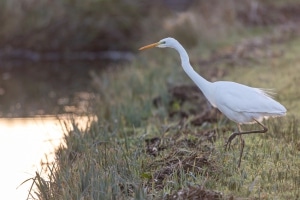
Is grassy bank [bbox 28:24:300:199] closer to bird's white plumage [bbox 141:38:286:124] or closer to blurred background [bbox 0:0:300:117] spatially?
bird's white plumage [bbox 141:38:286:124]

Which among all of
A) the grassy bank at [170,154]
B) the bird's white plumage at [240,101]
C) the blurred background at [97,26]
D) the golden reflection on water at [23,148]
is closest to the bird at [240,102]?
the bird's white plumage at [240,101]

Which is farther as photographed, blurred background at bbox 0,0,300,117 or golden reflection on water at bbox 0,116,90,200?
blurred background at bbox 0,0,300,117

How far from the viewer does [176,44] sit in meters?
8.32

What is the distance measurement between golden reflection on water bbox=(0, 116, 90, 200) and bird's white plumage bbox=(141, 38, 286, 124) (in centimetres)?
242

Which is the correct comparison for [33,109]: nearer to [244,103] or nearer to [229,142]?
[229,142]

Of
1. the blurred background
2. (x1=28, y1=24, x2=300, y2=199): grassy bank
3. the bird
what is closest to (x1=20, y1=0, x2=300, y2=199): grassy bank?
(x1=28, y1=24, x2=300, y2=199): grassy bank

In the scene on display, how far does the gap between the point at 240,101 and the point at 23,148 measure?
15.3 ft

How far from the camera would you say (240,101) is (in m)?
8.02

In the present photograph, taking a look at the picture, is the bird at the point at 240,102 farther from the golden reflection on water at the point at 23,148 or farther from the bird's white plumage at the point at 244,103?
the golden reflection on water at the point at 23,148

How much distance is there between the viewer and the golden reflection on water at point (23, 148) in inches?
373

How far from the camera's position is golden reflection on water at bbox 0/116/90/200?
9.47 meters

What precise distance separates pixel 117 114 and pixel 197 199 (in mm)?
5269

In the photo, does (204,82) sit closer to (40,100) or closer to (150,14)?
(40,100)

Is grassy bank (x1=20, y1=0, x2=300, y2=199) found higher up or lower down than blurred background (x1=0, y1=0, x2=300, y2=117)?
Answer: lower down
